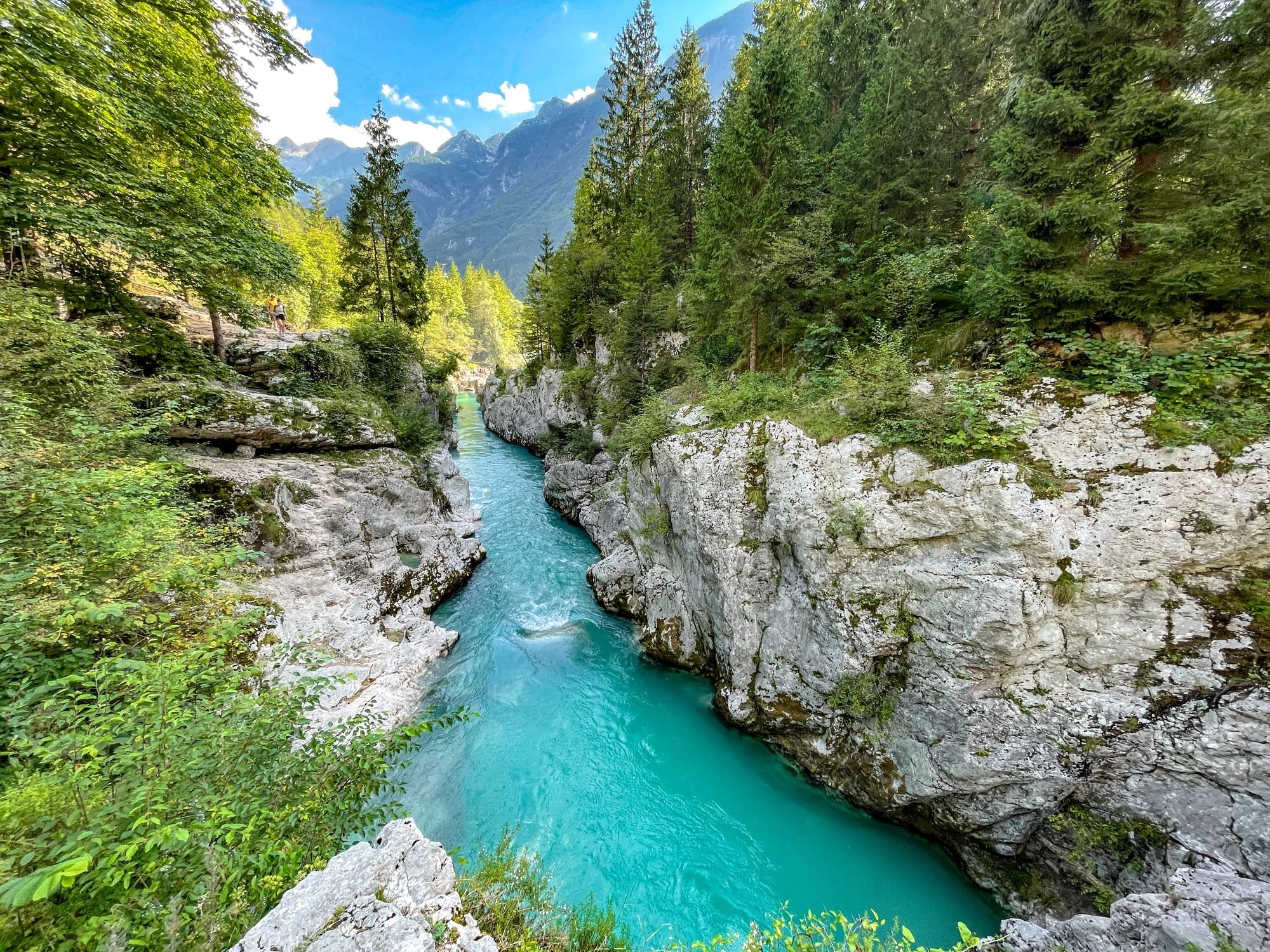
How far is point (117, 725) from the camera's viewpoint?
3.43 metres

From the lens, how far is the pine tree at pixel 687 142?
21.8 m

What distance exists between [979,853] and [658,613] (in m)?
7.03

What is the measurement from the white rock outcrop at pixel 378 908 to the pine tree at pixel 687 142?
23693 millimetres

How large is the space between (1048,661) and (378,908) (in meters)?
7.87

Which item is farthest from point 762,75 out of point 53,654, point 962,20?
point 53,654

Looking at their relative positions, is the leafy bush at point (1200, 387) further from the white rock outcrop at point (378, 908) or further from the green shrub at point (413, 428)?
the green shrub at point (413, 428)

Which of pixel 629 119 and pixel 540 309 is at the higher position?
pixel 629 119

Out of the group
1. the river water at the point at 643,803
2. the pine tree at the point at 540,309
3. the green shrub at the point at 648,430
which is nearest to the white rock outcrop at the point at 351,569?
the river water at the point at 643,803

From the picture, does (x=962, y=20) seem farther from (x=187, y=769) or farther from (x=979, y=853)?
(x=187, y=769)

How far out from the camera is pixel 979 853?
6.32 m

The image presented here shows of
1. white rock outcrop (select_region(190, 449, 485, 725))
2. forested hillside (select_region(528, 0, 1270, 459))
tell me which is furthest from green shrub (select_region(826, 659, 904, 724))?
white rock outcrop (select_region(190, 449, 485, 725))

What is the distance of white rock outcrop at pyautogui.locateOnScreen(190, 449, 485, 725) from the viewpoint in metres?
8.73

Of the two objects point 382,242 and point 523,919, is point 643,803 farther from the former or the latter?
point 382,242

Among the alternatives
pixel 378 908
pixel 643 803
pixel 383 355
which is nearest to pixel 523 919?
pixel 378 908
